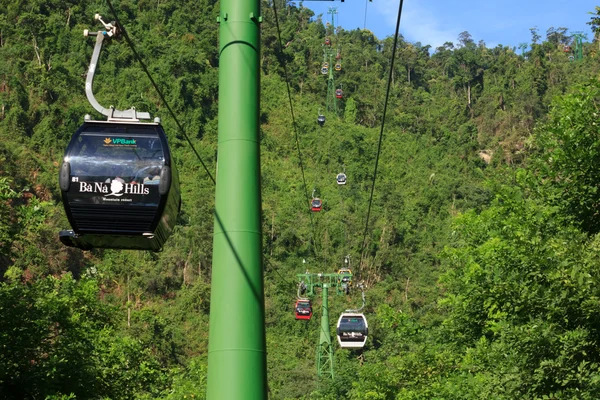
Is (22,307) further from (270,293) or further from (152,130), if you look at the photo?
(270,293)

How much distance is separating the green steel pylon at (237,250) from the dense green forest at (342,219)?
2118 mm

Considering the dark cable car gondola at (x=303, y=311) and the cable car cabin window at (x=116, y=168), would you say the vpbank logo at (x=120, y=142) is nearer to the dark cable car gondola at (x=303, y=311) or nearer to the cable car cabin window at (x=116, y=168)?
the cable car cabin window at (x=116, y=168)

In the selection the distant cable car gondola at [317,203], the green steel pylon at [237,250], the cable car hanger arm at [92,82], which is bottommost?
the green steel pylon at [237,250]

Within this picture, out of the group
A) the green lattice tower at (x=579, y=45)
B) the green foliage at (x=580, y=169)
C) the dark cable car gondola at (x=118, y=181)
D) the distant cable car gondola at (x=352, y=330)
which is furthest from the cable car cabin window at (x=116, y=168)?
the green lattice tower at (x=579, y=45)

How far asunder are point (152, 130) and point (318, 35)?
12151cm

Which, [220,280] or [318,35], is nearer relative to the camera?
[220,280]

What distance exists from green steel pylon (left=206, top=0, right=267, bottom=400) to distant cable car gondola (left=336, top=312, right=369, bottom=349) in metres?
31.8

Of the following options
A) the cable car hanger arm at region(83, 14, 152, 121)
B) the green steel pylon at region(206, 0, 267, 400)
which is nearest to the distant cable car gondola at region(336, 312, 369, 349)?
the cable car hanger arm at region(83, 14, 152, 121)

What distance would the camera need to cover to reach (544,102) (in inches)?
4299

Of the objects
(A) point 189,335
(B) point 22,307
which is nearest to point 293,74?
(A) point 189,335

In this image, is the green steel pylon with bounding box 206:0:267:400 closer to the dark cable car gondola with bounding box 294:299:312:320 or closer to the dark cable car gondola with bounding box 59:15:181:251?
the dark cable car gondola with bounding box 59:15:181:251

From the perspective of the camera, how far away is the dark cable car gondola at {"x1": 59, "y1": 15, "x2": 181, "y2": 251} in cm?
753

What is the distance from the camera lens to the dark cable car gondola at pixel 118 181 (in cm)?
753

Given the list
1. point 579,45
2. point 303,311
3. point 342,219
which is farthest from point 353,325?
point 579,45
